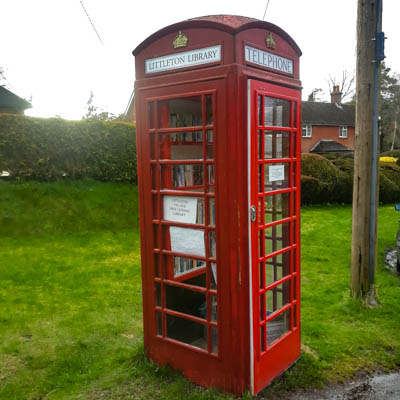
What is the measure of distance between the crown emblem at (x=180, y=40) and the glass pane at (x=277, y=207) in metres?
1.40

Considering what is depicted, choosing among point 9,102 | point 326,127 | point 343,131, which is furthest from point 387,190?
point 343,131

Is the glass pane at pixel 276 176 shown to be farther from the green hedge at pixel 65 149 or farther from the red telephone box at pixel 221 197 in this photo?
the green hedge at pixel 65 149

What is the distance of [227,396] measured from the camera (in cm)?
322

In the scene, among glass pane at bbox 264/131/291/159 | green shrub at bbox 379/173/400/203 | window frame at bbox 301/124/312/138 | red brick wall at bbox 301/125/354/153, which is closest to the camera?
glass pane at bbox 264/131/291/159

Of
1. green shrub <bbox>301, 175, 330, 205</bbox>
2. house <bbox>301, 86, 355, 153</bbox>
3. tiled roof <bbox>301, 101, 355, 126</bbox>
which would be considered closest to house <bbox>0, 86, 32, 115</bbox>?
green shrub <bbox>301, 175, 330, 205</bbox>

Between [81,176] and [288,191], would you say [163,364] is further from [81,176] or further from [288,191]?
[81,176]

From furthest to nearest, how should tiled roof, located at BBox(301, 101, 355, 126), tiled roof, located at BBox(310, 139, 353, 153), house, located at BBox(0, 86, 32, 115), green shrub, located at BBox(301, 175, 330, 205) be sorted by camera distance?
1. tiled roof, located at BBox(301, 101, 355, 126)
2. tiled roof, located at BBox(310, 139, 353, 153)
3. house, located at BBox(0, 86, 32, 115)
4. green shrub, located at BBox(301, 175, 330, 205)

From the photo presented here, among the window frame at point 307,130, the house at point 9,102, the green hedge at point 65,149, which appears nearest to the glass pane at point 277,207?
the green hedge at point 65,149

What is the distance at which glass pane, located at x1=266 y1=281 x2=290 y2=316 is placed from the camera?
12.1 ft

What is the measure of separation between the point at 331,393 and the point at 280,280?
3.31 ft

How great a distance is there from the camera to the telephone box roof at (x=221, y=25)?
9.61 feet

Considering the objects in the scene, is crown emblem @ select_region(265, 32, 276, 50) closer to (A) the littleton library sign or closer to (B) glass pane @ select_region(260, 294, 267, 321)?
(A) the littleton library sign

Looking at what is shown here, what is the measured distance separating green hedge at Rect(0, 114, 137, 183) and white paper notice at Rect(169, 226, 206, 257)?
8.35 m

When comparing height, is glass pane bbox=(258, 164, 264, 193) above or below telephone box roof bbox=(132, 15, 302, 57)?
below
